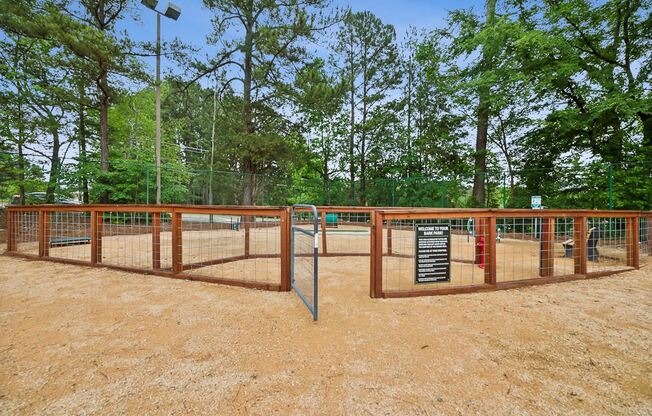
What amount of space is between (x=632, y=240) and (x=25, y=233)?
1314cm

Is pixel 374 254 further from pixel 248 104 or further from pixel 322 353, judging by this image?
pixel 248 104

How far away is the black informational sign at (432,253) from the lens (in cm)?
358

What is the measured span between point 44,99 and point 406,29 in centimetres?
2058

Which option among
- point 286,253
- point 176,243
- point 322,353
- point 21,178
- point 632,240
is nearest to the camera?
point 322,353

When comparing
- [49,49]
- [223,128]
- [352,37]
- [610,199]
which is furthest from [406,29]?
[49,49]

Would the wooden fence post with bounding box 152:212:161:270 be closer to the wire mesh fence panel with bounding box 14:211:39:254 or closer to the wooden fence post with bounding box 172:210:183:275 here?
the wooden fence post with bounding box 172:210:183:275

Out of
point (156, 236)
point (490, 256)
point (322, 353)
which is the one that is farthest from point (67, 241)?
point (490, 256)

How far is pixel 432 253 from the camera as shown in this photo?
3.62 metres

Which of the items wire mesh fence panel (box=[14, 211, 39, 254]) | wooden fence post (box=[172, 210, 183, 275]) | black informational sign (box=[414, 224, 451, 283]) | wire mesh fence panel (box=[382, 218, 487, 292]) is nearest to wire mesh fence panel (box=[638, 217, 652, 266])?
wire mesh fence panel (box=[382, 218, 487, 292])

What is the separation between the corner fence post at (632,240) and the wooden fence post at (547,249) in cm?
185

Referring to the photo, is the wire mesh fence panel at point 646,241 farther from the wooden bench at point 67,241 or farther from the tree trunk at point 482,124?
the wooden bench at point 67,241

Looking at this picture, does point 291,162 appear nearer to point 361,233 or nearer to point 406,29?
point 361,233

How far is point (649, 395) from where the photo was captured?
5.72ft

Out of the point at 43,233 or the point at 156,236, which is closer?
the point at 156,236
